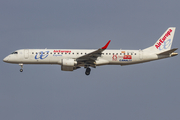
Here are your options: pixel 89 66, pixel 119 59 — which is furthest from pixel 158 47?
pixel 89 66

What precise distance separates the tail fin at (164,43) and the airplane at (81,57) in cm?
108

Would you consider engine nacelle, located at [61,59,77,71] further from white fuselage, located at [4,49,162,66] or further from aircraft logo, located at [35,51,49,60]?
aircraft logo, located at [35,51,49,60]

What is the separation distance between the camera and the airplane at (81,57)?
178 feet

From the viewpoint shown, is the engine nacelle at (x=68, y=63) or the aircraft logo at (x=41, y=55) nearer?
the engine nacelle at (x=68, y=63)

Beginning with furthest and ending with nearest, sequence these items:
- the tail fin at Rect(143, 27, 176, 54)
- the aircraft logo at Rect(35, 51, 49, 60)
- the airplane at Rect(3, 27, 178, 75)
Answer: the tail fin at Rect(143, 27, 176, 54)
the aircraft logo at Rect(35, 51, 49, 60)
the airplane at Rect(3, 27, 178, 75)

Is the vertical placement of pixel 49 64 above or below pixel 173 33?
below

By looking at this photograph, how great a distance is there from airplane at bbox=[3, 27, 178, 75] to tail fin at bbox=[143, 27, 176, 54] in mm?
1081

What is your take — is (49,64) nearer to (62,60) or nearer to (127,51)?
(62,60)

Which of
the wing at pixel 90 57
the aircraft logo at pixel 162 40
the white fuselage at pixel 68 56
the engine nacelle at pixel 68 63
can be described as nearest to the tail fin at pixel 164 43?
the aircraft logo at pixel 162 40

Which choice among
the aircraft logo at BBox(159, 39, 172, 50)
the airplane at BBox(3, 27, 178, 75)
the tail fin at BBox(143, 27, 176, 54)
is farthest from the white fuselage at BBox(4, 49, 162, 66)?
the aircraft logo at BBox(159, 39, 172, 50)

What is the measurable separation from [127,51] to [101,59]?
472 cm

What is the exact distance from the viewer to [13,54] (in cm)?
5562

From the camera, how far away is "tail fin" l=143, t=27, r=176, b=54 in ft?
189

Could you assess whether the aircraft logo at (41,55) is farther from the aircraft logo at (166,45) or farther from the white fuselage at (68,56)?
the aircraft logo at (166,45)
